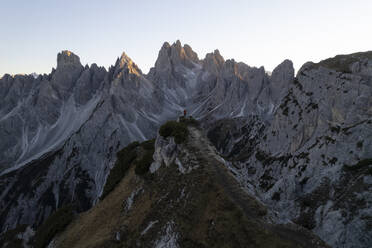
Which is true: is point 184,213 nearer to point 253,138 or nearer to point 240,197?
point 240,197

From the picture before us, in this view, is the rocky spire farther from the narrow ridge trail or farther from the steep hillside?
the steep hillside

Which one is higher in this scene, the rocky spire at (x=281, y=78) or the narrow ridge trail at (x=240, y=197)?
the rocky spire at (x=281, y=78)

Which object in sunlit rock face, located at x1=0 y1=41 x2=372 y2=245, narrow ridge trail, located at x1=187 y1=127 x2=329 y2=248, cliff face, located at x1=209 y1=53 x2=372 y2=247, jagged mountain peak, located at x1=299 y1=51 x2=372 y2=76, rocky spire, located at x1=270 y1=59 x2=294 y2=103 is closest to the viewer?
narrow ridge trail, located at x1=187 y1=127 x2=329 y2=248

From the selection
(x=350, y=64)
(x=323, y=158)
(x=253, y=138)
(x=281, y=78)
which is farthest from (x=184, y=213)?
(x=281, y=78)

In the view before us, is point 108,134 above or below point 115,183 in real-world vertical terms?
above

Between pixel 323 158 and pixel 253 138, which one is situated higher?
pixel 323 158

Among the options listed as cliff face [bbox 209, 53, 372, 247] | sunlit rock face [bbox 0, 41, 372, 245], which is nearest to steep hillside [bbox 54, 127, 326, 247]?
cliff face [bbox 209, 53, 372, 247]

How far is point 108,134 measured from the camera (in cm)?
16338

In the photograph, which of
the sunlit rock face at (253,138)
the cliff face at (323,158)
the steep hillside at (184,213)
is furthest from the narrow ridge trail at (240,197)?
the sunlit rock face at (253,138)

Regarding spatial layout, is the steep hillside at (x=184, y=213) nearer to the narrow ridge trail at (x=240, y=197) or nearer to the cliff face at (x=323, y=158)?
the narrow ridge trail at (x=240, y=197)

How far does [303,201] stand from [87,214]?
96.6 feet

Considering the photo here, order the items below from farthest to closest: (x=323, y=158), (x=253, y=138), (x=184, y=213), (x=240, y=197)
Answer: (x=253, y=138) < (x=323, y=158) < (x=184, y=213) < (x=240, y=197)

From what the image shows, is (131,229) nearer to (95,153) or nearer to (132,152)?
(132,152)

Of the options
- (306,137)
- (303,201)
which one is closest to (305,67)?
(306,137)
